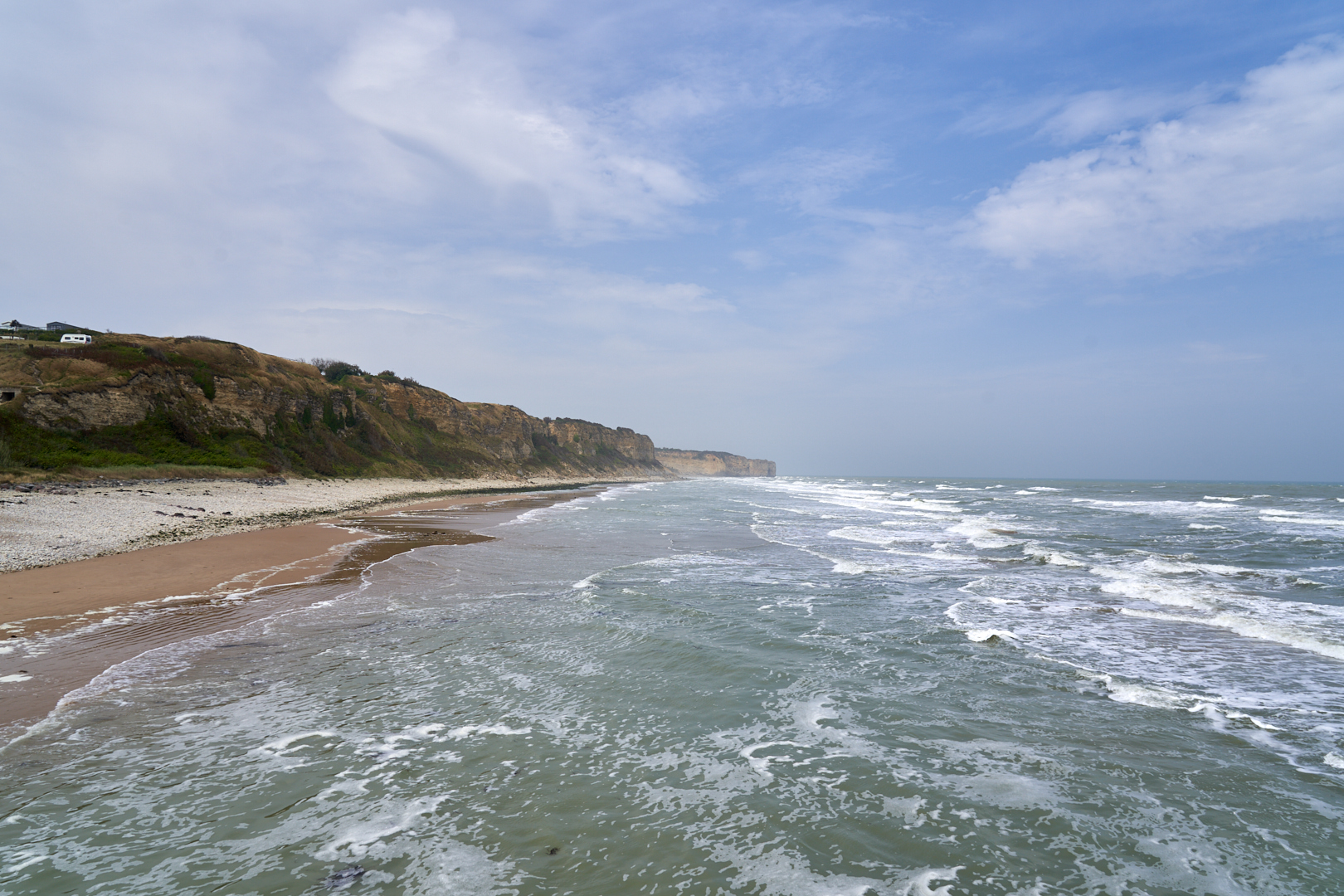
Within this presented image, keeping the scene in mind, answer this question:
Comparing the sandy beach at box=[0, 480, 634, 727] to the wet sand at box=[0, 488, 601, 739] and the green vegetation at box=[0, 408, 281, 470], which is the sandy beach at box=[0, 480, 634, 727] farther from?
the green vegetation at box=[0, 408, 281, 470]

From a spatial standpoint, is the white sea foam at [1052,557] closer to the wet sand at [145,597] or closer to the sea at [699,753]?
the sea at [699,753]

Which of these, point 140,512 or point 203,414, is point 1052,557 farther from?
point 203,414

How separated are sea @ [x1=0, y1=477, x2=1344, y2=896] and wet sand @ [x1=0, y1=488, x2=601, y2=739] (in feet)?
1.85

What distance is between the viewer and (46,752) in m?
5.46

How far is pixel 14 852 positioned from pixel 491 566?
38.9 ft

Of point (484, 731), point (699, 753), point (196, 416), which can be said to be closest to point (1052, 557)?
point (699, 753)

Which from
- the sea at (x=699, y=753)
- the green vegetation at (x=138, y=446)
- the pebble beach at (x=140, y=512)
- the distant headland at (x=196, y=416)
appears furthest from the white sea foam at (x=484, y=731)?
the green vegetation at (x=138, y=446)

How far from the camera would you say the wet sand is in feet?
24.5

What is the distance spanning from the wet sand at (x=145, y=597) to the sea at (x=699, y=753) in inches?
22.2

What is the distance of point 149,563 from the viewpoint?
14141mm

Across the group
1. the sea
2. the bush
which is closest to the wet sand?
the sea

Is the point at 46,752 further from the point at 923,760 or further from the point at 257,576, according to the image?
the point at 257,576

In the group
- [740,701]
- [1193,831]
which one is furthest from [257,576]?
[1193,831]

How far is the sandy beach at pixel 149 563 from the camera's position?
27.1 ft
